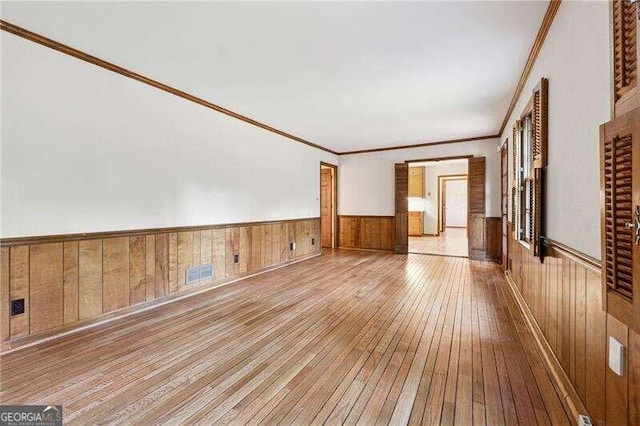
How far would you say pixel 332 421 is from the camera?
4.77 ft

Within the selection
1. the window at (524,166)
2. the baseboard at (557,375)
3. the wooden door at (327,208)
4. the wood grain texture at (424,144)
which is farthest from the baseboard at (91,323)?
the wood grain texture at (424,144)

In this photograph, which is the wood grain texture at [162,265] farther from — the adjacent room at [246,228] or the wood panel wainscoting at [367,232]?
the wood panel wainscoting at [367,232]

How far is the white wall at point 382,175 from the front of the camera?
18.3 ft

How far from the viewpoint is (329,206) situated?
729 cm

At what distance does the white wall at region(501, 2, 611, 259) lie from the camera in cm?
138

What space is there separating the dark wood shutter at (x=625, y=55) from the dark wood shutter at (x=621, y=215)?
0.09 metres

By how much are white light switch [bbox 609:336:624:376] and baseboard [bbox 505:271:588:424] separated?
17.1 inches

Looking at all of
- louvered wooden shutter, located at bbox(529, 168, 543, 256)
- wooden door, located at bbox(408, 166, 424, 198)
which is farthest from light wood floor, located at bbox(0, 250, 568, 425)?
wooden door, located at bbox(408, 166, 424, 198)

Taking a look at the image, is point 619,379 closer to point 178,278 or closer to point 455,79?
point 455,79

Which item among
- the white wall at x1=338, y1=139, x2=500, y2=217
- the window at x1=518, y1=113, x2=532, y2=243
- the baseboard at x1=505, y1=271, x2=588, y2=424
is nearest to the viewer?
the baseboard at x1=505, y1=271, x2=588, y2=424

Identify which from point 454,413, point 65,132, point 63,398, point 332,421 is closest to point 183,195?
point 65,132

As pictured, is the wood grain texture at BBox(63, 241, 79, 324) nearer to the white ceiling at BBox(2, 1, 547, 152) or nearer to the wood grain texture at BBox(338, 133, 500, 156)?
the white ceiling at BBox(2, 1, 547, 152)

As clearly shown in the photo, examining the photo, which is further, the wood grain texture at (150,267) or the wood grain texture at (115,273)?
the wood grain texture at (150,267)

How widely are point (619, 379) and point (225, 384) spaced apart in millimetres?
1893
